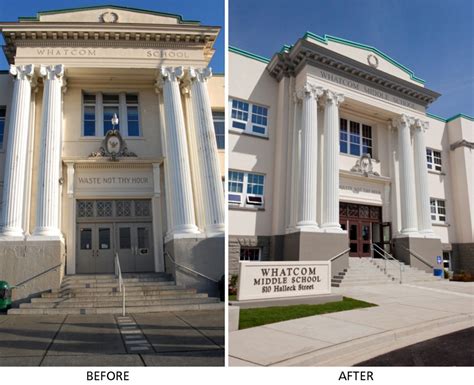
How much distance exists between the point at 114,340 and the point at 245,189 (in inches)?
397

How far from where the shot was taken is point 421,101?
20688 millimetres

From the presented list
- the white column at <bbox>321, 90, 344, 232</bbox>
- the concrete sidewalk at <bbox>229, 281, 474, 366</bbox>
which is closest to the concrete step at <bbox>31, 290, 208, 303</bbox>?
the concrete sidewalk at <bbox>229, 281, 474, 366</bbox>

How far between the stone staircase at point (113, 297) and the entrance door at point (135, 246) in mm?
1503

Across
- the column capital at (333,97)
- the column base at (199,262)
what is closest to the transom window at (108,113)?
the column base at (199,262)

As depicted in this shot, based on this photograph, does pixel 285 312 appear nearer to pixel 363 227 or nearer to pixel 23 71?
pixel 23 71

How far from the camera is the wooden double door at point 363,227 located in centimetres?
1942

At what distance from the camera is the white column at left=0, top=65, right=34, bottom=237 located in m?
13.7

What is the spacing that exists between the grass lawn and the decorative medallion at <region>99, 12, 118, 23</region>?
1093 cm

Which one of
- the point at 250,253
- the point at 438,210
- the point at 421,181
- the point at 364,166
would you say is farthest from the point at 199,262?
the point at 438,210

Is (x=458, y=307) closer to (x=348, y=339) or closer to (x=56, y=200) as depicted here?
(x=348, y=339)

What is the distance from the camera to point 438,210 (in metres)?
22.8

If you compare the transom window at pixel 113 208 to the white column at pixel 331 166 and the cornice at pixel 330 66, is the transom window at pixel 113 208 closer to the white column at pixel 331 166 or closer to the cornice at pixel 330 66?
the white column at pixel 331 166

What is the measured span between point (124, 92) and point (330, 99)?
7.48 metres

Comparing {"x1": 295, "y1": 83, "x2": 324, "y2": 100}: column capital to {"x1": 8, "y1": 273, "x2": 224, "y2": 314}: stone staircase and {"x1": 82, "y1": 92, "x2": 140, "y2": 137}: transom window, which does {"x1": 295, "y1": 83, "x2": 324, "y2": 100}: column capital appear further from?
{"x1": 8, "y1": 273, "x2": 224, "y2": 314}: stone staircase
